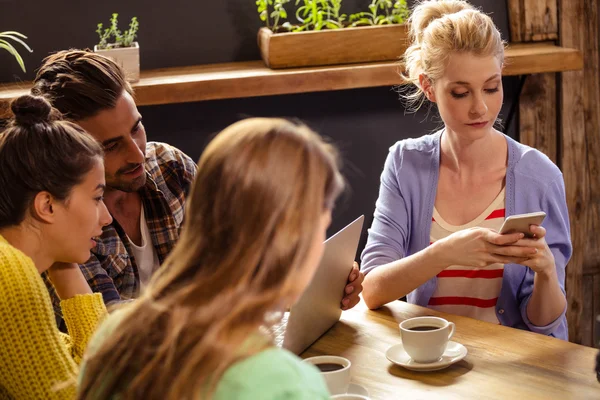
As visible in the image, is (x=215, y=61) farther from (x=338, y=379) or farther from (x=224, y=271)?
(x=224, y=271)

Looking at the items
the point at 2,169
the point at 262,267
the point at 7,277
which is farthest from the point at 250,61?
the point at 262,267

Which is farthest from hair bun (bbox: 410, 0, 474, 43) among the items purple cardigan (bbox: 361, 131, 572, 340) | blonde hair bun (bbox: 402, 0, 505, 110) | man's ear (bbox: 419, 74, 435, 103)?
purple cardigan (bbox: 361, 131, 572, 340)

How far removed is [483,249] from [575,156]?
5.14 feet

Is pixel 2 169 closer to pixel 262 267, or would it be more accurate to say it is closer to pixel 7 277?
pixel 7 277

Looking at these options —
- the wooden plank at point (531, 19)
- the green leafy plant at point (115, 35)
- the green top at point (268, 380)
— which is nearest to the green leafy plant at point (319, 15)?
the green leafy plant at point (115, 35)

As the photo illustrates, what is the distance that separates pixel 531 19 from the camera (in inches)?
122

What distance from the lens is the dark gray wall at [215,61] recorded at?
2.84 m

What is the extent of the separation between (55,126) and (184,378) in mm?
899

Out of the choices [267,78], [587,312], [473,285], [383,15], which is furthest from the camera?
[587,312]

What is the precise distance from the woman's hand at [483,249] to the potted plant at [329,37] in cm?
114

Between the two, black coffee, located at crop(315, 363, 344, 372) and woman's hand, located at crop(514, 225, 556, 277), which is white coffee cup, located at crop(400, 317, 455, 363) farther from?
woman's hand, located at crop(514, 225, 556, 277)

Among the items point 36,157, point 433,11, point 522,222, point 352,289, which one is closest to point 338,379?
point 352,289

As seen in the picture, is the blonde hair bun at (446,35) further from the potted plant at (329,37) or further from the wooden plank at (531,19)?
the wooden plank at (531,19)

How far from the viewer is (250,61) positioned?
9.86 ft
